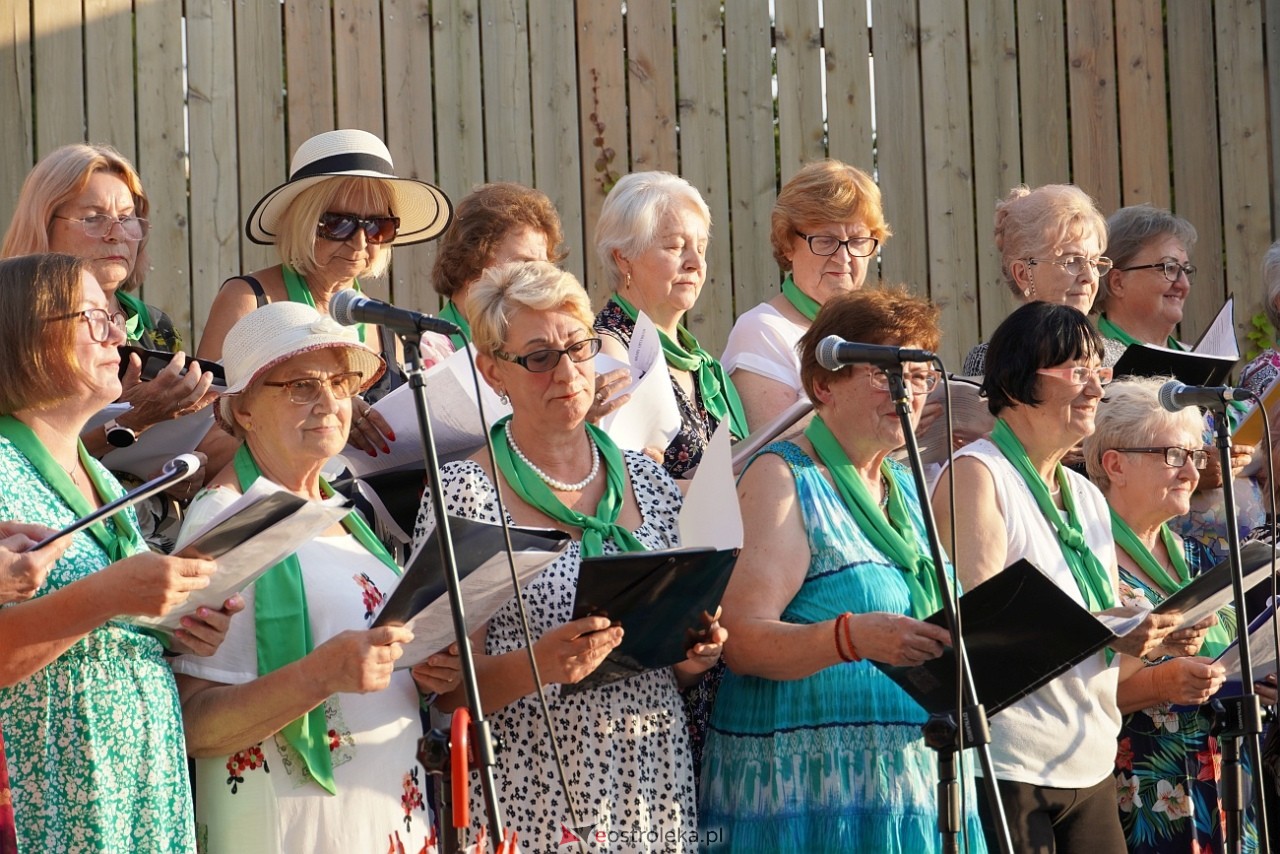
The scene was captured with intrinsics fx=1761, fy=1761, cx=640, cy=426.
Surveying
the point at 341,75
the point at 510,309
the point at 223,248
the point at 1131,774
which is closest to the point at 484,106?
the point at 341,75

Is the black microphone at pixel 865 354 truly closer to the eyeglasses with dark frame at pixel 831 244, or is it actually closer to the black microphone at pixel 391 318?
the black microphone at pixel 391 318

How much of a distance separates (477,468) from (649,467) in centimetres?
48

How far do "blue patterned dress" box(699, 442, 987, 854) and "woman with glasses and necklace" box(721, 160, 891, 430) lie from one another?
1399mm

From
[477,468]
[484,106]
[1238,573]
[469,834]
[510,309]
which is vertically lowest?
[469,834]

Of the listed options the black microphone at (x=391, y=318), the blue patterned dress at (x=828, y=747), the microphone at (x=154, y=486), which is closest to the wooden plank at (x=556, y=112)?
the blue patterned dress at (x=828, y=747)

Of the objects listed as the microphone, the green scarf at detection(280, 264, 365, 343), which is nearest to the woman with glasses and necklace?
the green scarf at detection(280, 264, 365, 343)

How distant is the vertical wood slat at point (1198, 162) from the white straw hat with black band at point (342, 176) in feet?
13.2

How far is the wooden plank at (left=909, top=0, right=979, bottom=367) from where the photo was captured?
764 centimetres

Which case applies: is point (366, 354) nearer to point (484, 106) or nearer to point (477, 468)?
point (477, 468)

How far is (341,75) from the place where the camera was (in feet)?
22.7

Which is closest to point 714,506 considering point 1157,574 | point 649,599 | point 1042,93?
point 649,599

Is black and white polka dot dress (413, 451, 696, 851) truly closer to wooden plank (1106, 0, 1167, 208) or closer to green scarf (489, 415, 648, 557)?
green scarf (489, 415, 648, 557)

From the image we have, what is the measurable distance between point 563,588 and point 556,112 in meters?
3.65

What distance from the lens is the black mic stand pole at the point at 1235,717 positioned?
4082mm
